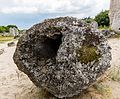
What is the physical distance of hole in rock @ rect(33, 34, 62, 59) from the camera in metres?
6.61

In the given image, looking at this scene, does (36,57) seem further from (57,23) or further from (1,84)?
(1,84)

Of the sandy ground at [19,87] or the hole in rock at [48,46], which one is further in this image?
the sandy ground at [19,87]

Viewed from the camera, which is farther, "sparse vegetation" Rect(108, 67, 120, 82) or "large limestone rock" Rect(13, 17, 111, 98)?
"sparse vegetation" Rect(108, 67, 120, 82)

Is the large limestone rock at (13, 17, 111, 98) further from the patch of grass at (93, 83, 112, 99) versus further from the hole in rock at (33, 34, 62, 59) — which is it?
the patch of grass at (93, 83, 112, 99)

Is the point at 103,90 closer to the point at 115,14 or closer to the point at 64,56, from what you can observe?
the point at 64,56

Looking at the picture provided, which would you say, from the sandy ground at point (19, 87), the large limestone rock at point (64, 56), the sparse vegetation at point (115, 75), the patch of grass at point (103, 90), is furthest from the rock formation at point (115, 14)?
the large limestone rock at point (64, 56)

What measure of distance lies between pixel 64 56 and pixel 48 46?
2.69 feet

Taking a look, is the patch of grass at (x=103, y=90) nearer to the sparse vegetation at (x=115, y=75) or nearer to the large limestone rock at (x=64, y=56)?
the sparse vegetation at (x=115, y=75)

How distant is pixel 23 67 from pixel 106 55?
1.56 m

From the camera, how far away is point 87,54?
640 centimetres

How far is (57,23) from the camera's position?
646 centimetres

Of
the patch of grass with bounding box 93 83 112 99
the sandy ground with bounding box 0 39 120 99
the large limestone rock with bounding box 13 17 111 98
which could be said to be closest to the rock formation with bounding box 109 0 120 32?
the sandy ground with bounding box 0 39 120 99

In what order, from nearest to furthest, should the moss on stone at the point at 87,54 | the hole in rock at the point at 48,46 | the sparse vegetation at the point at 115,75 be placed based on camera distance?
the moss on stone at the point at 87,54, the hole in rock at the point at 48,46, the sparse vegetation at the point at 115,75

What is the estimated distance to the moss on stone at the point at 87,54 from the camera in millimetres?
6279
